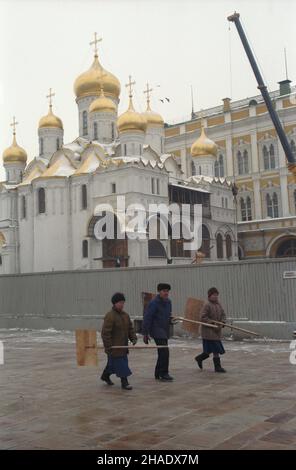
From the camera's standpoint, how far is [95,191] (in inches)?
1282

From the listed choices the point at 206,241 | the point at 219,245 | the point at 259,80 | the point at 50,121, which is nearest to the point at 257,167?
the point at 219,245

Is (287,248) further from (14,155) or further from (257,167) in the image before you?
(14,155)

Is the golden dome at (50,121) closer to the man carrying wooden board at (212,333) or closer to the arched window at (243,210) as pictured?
the arched window at (243,210)

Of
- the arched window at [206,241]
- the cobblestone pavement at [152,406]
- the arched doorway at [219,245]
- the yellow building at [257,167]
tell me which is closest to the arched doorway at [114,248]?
the arched window at [206,241]

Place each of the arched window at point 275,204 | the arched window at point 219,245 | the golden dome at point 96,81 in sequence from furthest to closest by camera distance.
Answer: the arched window at point 275,204 → the arched window at point 219,245 → the golden dome at point 96,81

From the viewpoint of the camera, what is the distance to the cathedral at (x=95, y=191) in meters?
31.3

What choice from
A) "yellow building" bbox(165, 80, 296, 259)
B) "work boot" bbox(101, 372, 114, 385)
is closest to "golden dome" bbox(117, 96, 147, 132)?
"yellow building" bbox(165, 80, 296, 259)

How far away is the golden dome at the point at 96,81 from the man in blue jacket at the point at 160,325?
32329mm

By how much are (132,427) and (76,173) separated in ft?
95.2

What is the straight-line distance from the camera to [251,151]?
48.3 m

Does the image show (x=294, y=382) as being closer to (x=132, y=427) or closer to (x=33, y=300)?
(x=132, y=427)

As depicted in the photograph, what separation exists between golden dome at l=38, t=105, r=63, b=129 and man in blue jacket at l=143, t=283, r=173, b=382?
34518 millimetres

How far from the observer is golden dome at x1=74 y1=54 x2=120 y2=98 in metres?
38.9
